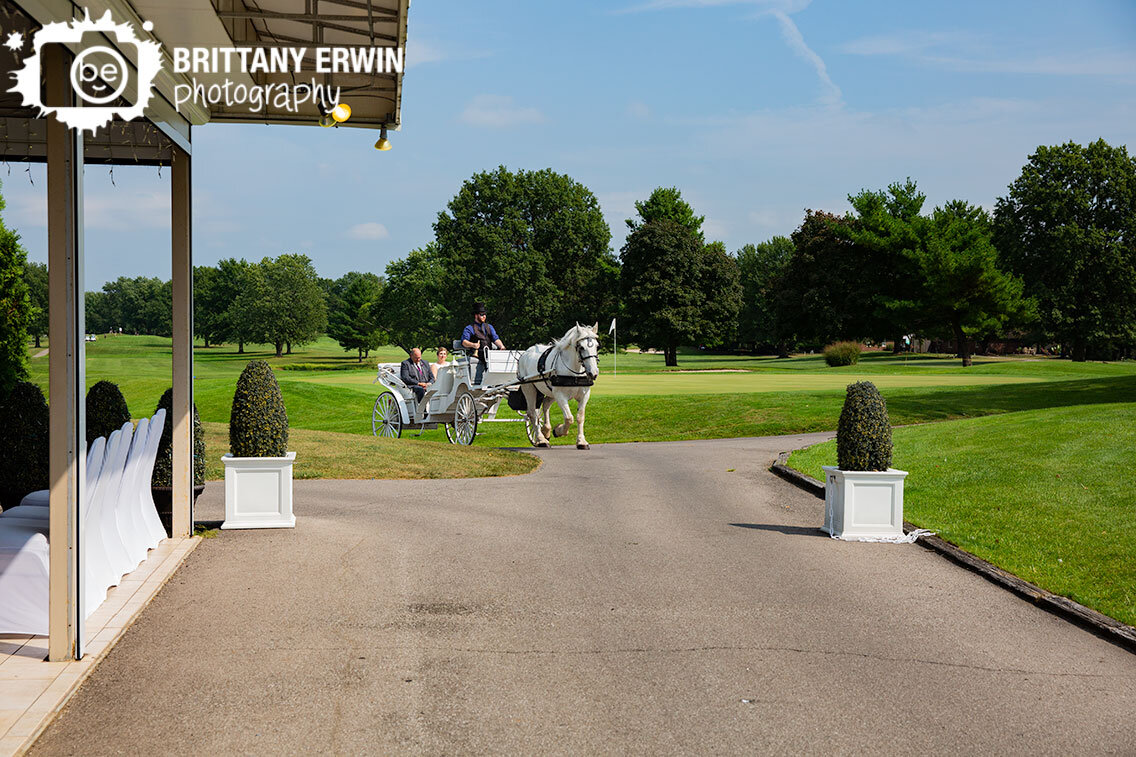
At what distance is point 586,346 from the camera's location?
1744 cm

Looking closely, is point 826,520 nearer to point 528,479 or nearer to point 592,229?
point 528,479

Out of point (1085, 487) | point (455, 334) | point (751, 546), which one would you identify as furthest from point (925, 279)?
point (751, 546)

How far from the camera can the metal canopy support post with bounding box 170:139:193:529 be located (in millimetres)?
8453

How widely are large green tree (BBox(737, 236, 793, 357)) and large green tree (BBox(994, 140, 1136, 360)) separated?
15.9m

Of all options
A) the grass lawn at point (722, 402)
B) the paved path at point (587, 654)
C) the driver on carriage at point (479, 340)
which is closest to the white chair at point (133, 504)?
the paved path at point (587, 654)

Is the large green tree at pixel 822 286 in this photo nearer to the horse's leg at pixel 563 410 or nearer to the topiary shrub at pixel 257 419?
the horse's leg at pixel 563 410

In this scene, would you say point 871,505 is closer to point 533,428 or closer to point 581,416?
point 581,416

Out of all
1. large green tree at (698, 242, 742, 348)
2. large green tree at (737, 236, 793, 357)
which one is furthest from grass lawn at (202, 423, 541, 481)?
large green tree at (737, 236, 793, 357)

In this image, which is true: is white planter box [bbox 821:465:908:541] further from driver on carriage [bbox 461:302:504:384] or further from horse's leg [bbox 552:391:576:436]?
driver on carriage [bbox 461:302:504:384]

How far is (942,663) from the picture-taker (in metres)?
5.59

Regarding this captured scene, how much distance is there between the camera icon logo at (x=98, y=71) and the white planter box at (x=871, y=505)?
7257 mm

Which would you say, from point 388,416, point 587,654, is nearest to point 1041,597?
point 587,654

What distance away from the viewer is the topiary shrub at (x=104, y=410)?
8844 mm

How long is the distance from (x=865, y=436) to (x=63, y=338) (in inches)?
293
